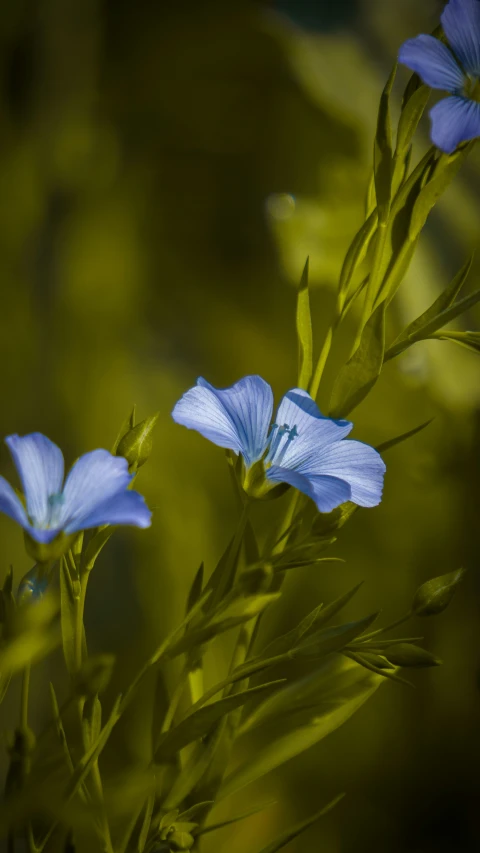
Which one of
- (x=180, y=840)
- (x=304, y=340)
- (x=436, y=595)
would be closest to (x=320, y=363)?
(x=304, y=340)

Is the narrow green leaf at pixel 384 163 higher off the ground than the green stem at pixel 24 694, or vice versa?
the narrow green leaf at pixel 384 163

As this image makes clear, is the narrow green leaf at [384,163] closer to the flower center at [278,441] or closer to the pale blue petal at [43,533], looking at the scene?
the flower center at [278,441]

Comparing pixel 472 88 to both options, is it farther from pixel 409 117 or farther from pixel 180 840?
pixel 180 840

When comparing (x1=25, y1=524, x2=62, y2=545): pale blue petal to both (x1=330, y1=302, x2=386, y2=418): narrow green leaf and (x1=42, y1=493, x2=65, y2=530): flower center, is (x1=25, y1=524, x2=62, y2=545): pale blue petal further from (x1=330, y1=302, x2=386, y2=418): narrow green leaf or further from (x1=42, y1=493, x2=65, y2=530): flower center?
(x1=330, y1=302, x2=386, y2=418): narrow green leaf

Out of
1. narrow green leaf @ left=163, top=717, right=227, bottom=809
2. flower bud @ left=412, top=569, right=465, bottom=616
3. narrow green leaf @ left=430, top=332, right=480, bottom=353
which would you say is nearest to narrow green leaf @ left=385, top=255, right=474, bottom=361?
narrow green leaf @ left=430, top=332, right=480, bottom=353

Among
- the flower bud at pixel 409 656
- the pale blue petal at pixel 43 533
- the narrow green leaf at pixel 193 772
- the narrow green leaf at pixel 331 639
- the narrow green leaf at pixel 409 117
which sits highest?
the narrow green leaf at pixel 409 117

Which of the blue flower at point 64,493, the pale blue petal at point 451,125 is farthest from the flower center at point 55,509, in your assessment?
the pale blue petal at point 451,125
